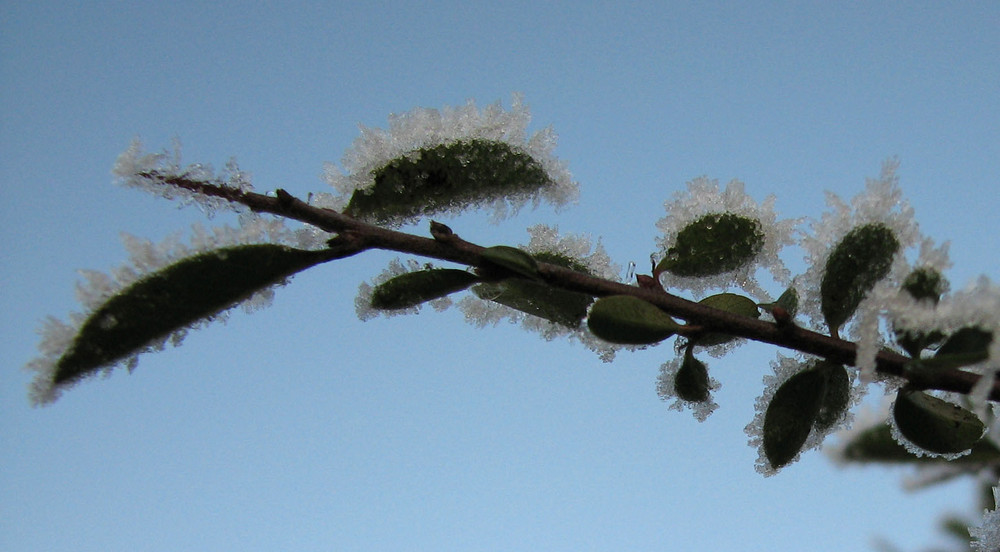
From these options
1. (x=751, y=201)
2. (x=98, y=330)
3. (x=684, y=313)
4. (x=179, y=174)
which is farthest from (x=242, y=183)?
(x=751, y=201)

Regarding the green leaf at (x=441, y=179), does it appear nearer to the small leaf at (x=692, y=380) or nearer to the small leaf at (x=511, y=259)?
the small leaf at (x=511, y=259)

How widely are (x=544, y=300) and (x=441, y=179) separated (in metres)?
0.16

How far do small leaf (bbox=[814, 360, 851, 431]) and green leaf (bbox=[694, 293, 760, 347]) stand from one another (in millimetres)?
78

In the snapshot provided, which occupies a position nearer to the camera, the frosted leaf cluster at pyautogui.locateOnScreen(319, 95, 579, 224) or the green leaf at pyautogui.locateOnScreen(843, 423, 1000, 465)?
the frosted leaf cluster at pyautogui.locateOnScreen(319, 95, 579, 224)

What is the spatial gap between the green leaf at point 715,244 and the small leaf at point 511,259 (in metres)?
0.20

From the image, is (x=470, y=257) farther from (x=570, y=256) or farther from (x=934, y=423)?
(x=934, y=423)

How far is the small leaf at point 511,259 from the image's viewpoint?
0.72 metres

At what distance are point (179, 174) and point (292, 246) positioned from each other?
0.12 meters

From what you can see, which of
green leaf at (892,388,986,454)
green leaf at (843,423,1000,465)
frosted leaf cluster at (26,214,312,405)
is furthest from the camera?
green leaf at (843,423,1000,465)

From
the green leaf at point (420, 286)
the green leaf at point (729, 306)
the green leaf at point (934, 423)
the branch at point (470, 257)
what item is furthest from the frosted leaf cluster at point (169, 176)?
the green leaf at point (934, 423)

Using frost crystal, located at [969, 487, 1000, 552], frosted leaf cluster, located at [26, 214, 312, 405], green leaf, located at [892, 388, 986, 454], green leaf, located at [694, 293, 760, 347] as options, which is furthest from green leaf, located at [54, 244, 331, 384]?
frost crystal, located at [969, 487, 1000, 552]

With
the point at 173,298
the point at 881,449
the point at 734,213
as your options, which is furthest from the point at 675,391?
the point at 173,298

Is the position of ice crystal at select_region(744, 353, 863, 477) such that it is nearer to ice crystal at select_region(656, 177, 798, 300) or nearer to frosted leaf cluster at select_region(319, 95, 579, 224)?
ice crystal at select_region(656, 177, 798, 300)

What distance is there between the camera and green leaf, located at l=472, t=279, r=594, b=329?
2.69ft
